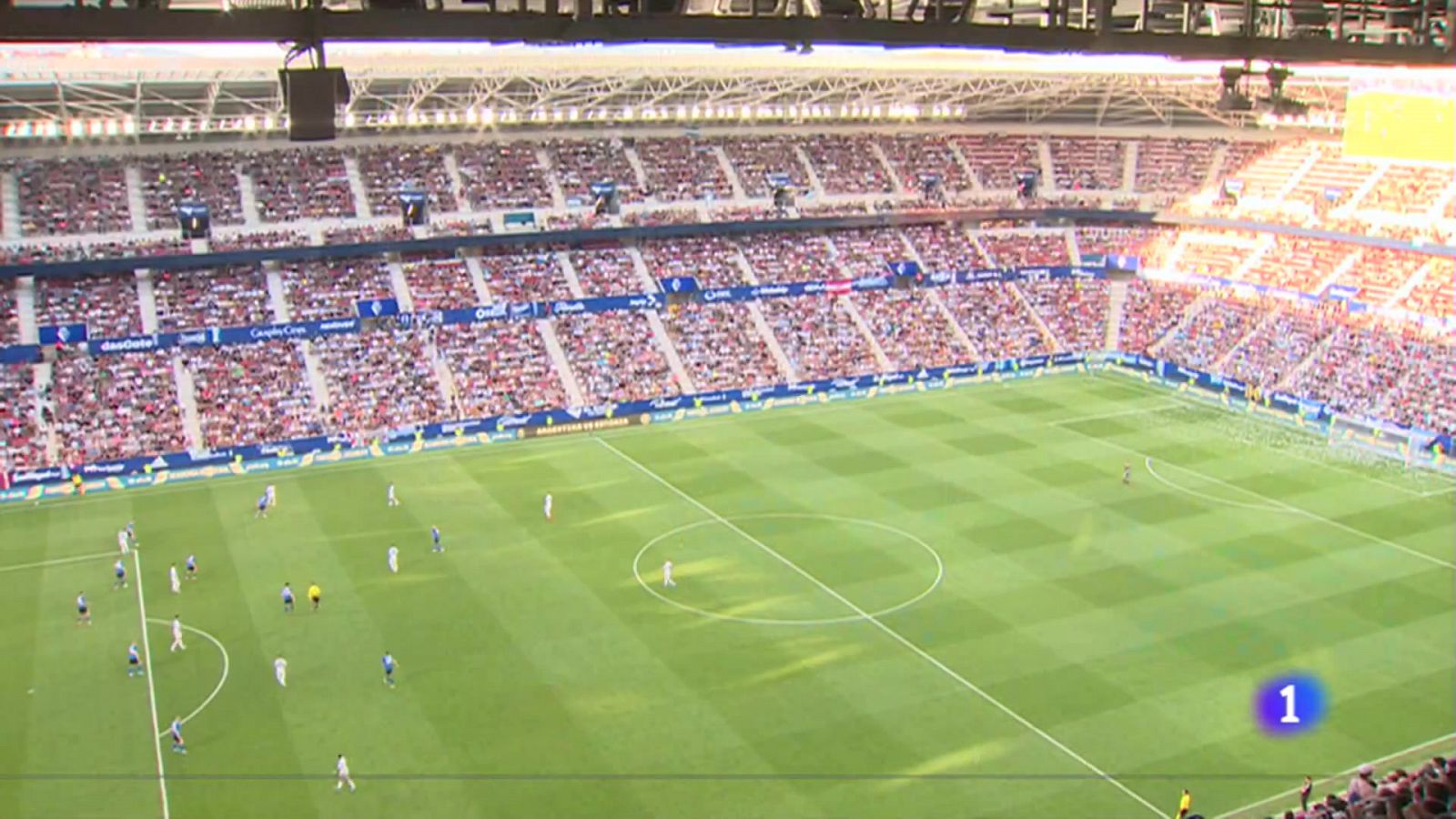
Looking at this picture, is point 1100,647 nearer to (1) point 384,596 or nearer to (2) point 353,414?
(1) point 384,596

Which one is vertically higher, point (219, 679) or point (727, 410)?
point (219, 679)

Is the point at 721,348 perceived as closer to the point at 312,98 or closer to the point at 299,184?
the point at 299,184

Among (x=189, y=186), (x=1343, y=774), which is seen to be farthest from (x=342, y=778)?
(x=189, y=186)

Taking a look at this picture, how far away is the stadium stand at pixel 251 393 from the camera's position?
4406cm

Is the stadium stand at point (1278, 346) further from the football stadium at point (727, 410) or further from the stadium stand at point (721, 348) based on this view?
the stadium stand at point (721, 348)

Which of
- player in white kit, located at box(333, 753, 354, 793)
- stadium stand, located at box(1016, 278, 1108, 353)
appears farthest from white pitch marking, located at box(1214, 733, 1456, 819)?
stadium stand, located at box(1016, 278, 1108, 353)

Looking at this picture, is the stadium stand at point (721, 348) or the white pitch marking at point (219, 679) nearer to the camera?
the white pitch marking at point (219, 679)

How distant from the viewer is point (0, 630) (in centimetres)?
2956

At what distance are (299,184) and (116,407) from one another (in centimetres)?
1344

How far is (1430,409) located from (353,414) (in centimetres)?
3946

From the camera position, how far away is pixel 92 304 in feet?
153

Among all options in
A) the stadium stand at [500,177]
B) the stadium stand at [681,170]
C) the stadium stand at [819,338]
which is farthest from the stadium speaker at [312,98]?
the stadium stand at [681,170]

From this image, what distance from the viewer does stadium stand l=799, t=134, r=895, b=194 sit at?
62.7 meters

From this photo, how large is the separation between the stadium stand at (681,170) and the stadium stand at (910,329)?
28.4 ft
